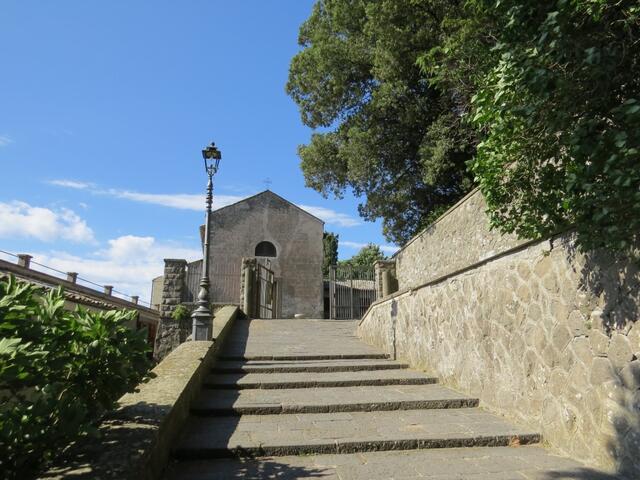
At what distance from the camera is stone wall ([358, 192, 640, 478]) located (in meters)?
3.06

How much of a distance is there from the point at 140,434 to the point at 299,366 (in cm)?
386

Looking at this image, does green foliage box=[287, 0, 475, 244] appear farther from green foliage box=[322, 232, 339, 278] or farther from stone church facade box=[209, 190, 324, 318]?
green foliage box=[322, 232, 339, 278]

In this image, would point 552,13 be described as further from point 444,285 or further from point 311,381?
Result: point 311,381

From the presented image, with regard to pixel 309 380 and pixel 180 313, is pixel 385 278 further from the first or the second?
pixel 309 380

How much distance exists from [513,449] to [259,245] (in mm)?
21014

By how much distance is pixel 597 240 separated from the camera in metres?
2.80

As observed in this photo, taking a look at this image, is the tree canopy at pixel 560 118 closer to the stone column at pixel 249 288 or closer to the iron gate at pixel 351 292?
the stone column at pixel 249 288

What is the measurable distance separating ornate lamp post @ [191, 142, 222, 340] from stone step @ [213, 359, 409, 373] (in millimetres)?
602

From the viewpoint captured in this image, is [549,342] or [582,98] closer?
[582,98]

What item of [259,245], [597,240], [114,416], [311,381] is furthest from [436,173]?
[259,245]

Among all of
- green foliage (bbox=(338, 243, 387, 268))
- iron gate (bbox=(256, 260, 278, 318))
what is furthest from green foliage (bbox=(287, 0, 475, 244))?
green foliage (bbox=(338, 243, 387, 268))

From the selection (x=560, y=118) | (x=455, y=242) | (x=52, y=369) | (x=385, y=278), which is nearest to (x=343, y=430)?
(x=52, y=369)

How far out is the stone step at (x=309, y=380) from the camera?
18.7 feet

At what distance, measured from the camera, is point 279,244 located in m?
24.3
